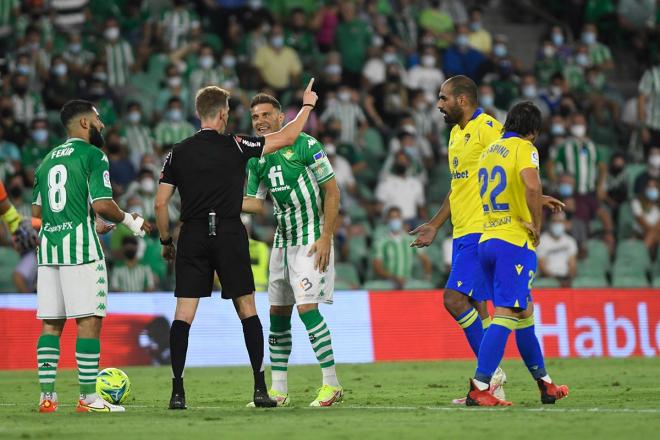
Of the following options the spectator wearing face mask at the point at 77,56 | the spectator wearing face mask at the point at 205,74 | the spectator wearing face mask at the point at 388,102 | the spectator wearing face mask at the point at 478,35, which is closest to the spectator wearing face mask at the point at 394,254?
the spectator wearing face mask at the point at 388,102

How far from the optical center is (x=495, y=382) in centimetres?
1127

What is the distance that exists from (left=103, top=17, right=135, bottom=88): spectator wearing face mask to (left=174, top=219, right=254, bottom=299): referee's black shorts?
12949 mm

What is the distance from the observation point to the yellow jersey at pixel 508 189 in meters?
10.7

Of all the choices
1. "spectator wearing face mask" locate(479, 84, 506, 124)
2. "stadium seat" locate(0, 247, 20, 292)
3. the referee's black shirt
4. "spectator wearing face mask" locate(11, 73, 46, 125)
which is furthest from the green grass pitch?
"spectator wearing face mask" locate(479, 84, 506, 124)

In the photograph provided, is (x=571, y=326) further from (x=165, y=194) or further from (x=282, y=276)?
(x=165, y=194)

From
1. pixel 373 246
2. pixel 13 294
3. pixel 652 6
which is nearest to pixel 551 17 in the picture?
pixel 652 6

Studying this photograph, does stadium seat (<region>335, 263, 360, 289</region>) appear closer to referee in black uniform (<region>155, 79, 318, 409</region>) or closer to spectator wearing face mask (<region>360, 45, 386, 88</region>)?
spectator wearing face mask (<region>360, 45, 386, 88</region>)

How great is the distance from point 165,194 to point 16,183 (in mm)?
9921

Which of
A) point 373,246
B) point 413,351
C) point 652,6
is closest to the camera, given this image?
point 413,351

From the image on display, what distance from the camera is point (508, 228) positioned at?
10773 mm

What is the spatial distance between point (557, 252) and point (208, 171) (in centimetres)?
1231

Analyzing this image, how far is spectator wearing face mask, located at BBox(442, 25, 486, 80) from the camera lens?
25.8 metres

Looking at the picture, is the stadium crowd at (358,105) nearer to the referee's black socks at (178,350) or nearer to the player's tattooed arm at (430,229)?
the player's tattooed arm at (430,229)

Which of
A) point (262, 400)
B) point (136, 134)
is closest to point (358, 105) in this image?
point (136, 134)
